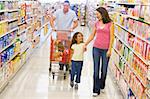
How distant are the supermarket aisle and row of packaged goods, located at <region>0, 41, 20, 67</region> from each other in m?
0.56

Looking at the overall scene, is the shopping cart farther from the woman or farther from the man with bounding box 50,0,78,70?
the woman

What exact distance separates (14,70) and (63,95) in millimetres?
1513

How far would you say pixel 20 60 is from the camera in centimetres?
681

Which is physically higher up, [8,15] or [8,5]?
[8,5]

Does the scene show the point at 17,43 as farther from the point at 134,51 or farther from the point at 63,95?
the point at 134,51

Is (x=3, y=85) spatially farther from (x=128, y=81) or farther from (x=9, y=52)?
(x=128, y=81)

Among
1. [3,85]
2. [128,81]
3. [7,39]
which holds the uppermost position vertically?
[7,39]

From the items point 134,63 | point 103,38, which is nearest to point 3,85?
point 103,38

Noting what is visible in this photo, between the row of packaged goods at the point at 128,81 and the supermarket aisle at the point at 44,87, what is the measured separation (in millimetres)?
326

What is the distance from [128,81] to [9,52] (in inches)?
98.2

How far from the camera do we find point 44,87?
224 inches

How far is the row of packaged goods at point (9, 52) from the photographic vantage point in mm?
5084

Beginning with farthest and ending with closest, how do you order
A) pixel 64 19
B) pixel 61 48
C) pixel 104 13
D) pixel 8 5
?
pixel 64 19, pixel 61 48, pixel 8 5, pixel 104 13

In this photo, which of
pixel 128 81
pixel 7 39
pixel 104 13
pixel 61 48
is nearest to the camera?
pixel 128 81
